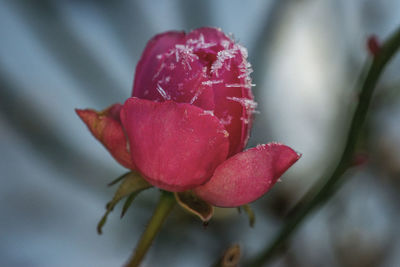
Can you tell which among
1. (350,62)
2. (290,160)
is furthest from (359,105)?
(350,62)

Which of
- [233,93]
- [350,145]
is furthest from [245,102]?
[350,145]

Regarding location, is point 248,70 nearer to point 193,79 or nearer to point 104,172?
point 193,79

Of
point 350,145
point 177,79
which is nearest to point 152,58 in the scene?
point 177,79

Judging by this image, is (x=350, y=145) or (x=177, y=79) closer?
(x=177, y=79)

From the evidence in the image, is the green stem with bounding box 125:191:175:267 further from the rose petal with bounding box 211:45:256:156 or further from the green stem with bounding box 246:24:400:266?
the green stem with bounding box 246:24:400:266

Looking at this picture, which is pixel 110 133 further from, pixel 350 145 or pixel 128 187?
pixel 350 145

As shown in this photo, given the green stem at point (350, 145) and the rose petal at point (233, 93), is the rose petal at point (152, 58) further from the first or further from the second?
the green stem at point (350, 145)

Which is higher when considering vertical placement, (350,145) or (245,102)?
(245,102)
